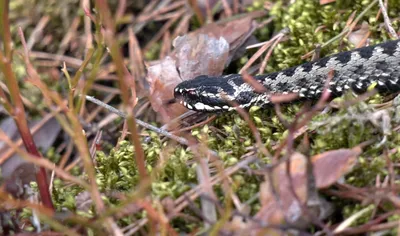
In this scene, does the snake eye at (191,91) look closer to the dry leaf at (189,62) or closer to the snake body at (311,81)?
the snake body at (311,81)

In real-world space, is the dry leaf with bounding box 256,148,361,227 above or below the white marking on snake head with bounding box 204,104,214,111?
above

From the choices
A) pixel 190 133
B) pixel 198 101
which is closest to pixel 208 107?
pixel 198 101

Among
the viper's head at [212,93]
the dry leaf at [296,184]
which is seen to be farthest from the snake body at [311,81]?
the dry leaf at [296,184]

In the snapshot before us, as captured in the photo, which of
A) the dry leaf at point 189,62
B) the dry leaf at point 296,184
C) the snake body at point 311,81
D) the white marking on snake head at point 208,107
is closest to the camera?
the dry leaf at point 296,184

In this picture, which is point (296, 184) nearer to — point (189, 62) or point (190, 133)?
point (190, 133)

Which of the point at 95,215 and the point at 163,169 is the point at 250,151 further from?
the point at 95,215

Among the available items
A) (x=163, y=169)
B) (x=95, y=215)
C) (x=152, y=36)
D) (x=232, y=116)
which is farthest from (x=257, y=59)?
(x=95, y=215)

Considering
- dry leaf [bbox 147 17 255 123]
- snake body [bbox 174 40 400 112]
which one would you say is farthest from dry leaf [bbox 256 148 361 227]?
dry leaf [bbox 147 17 255 123]

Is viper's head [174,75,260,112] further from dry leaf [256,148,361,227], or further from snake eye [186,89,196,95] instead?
dry leaf [256,148,361,227]
